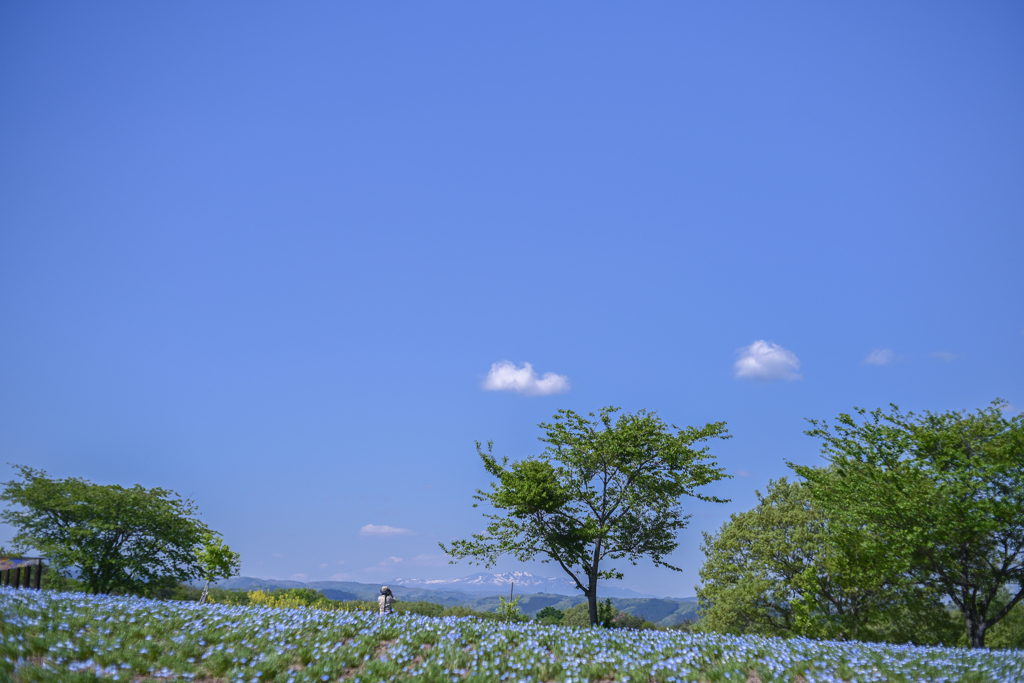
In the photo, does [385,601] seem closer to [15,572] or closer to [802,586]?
[15,572]

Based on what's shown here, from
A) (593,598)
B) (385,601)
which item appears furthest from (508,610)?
(385,601)

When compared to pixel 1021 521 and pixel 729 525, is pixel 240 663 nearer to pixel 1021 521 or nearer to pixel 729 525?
pixel 1021 521

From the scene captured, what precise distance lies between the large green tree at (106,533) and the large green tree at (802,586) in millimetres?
40855

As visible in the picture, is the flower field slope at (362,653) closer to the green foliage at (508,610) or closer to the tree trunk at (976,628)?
the tree trunk at (976,628)

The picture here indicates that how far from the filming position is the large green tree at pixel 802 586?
29.9m

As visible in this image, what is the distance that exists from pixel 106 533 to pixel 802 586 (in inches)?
2018

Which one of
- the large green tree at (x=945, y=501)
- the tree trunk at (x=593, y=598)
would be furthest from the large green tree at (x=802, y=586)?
the tree trunk at (x=593, y=598)

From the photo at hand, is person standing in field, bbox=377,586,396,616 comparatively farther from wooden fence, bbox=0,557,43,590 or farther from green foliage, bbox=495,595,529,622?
green foliage, bbox=495,595,529,622

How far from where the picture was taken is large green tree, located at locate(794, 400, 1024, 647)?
21594 mm

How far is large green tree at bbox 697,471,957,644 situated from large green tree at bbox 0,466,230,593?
40855 millimetres

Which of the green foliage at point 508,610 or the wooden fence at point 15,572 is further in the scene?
the green foliage at point 508,610

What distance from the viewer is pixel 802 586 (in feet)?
112

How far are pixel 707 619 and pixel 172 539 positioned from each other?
44695 millimetres

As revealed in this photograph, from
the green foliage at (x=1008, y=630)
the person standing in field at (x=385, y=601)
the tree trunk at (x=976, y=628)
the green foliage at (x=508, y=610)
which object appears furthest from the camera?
the green foliage at (x=508, y=610)
